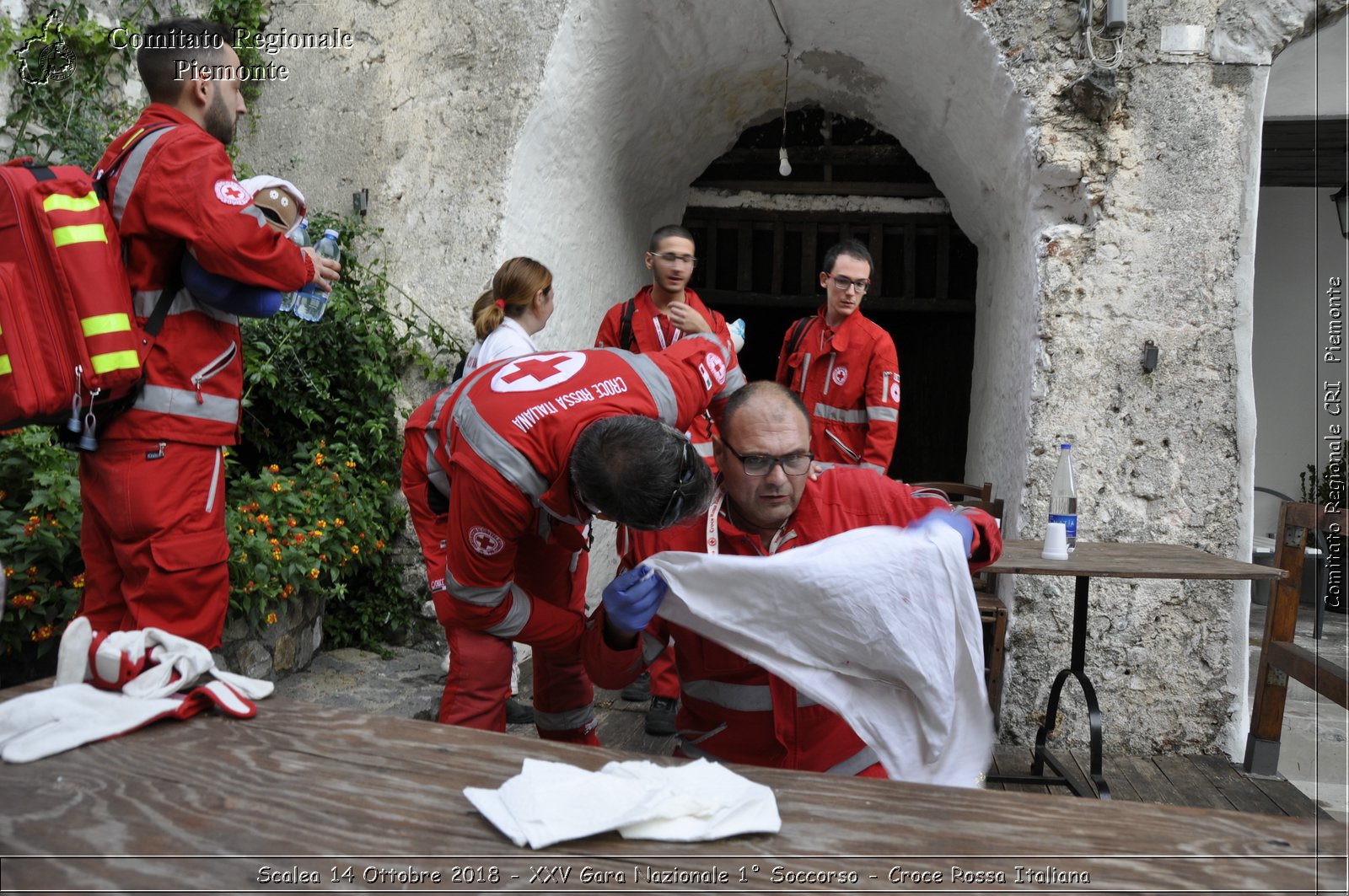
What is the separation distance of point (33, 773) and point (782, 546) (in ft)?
4.34

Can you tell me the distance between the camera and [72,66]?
3732mm

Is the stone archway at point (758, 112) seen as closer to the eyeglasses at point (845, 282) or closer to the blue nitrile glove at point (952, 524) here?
the eyeglasses at point (845, 282)

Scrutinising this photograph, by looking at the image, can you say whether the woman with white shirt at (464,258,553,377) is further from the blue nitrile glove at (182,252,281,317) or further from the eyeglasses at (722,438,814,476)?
the eyeglasses at (722,438,814,476)

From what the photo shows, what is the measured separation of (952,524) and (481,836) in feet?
3.59

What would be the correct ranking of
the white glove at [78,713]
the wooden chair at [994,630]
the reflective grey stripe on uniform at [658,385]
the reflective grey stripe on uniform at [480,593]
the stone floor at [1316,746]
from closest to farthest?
the white glove at [78,713] < the reflective grey stripe on uniform at [480,593] < the reflective grey stripe on uniform at [658,385] < the stone floor at [1316,746] < the wooden chair at [994,630]

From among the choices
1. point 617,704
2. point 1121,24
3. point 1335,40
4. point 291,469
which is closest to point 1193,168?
point 1121,24

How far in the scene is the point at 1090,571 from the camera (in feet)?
9.64

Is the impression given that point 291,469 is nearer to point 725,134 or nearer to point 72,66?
point 72,66

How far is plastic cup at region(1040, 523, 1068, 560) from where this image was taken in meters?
3.09

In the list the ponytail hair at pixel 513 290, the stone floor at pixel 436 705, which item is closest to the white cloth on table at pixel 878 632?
the ponytail hair at pixel 513 290

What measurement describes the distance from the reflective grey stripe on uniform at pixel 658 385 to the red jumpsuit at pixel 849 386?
2.00m

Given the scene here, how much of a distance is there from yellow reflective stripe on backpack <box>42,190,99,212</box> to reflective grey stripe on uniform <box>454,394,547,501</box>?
41.0 inches

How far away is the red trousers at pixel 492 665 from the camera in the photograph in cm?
241

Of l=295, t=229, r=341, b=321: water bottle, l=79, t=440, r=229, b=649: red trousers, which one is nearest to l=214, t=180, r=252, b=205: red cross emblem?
l=295, t=229, r=341, b=321: water bottle
